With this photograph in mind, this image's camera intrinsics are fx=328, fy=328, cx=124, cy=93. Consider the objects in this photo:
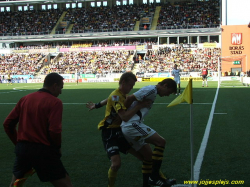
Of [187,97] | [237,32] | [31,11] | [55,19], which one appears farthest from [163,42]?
[187,97]

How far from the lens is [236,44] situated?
50.7m

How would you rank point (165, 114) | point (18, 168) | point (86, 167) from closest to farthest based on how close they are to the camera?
point (18, 168) < point (86, 167) < point (165, 114)

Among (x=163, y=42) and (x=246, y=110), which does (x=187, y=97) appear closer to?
(x=246, y=110)

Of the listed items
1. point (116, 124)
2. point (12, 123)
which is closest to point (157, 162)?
point (116, 124)

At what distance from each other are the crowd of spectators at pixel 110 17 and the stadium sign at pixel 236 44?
756 cm

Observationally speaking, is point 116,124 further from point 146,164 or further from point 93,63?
point 93,63

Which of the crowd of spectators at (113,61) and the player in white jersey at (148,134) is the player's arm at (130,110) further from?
the crowd of spectators at (113,61)

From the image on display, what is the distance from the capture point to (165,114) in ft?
42.0

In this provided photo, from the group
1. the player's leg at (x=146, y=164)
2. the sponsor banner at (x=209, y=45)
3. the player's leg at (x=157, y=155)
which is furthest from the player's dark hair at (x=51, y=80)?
the sponsor banner at (x=209, y=45)

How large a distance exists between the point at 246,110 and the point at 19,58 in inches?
2132

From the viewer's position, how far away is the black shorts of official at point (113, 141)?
461cm

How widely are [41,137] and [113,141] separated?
4.41 feet

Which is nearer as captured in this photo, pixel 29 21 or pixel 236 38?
pixel 236 38

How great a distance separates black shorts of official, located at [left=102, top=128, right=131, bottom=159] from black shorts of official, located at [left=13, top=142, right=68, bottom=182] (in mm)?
1114
